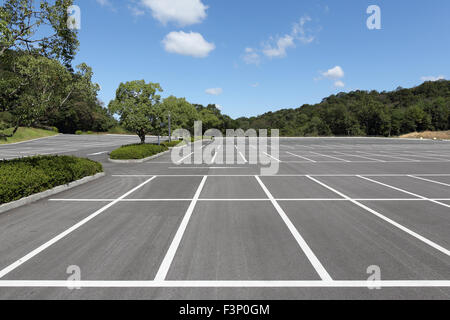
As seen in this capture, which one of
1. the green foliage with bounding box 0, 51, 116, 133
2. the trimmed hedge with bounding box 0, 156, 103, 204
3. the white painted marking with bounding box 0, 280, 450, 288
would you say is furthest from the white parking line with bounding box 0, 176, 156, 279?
the green foliage with bounding box 0, 51, 116, 133

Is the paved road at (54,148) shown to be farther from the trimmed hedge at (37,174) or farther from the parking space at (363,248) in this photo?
the parking space at (363,248)

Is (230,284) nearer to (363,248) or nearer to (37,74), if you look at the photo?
(363,248)

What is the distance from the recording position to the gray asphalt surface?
353 cm

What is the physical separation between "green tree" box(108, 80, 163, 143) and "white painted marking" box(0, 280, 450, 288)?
17687 mm

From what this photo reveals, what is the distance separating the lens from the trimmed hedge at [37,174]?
7062 millimetres

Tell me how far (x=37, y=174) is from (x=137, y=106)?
524 inches

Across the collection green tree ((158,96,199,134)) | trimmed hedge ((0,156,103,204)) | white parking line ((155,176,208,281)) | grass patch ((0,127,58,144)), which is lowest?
white parking line ((155,176,208,281))

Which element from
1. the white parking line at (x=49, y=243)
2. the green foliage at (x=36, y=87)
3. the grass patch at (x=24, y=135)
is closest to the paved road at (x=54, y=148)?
the grass patch at (x=24, y=135)

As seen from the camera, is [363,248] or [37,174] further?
[37,174]

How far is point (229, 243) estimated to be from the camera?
4902 mm

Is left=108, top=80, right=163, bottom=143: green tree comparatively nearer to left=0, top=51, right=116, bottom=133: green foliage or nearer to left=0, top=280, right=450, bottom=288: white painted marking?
left=0, top=51, right=116, bottom=133: green foliage

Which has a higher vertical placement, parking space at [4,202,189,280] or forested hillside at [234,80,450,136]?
forested hillside at [234,80,450,136]

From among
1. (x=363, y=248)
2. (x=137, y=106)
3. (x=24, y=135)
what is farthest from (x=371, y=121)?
(x=24, y=135)

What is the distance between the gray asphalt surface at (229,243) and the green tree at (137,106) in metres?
12.0
